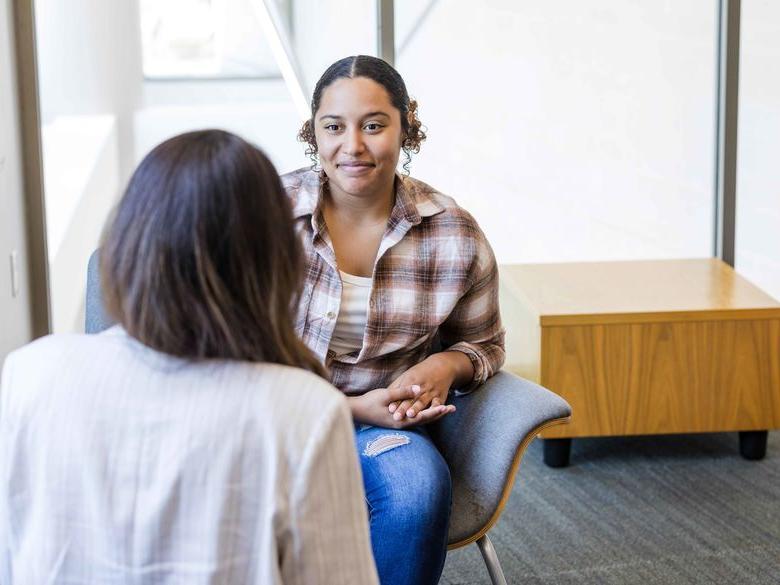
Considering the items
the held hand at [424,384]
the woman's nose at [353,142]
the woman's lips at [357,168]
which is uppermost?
the woman's nose at [353,142]

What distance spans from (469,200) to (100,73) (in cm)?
117

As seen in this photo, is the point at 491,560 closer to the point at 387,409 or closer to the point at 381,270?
the point at 387,409

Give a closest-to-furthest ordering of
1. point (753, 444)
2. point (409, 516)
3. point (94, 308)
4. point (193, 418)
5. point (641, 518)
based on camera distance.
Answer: point (193, 418), point (409, 516), point (94, 308), point (641, 518), point (753, 444)

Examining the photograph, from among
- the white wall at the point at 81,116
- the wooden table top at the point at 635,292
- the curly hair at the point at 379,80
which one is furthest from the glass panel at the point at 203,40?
the curly hair at the point at 379,80

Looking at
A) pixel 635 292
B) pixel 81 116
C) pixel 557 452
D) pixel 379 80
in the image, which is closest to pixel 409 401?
pixel 379 80

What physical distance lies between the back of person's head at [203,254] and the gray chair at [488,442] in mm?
842

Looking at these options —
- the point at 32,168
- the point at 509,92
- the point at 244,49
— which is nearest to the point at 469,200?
the point at 509,92

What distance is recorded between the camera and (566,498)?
291 cm

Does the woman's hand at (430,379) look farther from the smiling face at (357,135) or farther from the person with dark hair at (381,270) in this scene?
the smiling face at (357,135)

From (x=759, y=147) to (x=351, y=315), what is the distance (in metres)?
2.09

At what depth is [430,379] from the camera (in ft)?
Result: 6.66

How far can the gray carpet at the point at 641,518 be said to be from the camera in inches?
98.0

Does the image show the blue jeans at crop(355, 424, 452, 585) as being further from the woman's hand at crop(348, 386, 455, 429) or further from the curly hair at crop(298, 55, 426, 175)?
the curly hair at crop(298, 55, 426, 175)

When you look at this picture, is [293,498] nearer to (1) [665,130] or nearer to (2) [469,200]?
(2) [469,200]
